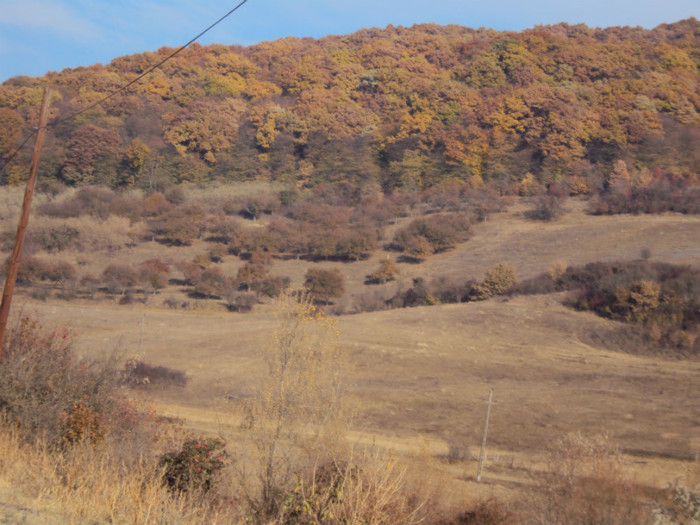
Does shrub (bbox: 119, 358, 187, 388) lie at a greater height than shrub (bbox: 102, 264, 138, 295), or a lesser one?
lesser

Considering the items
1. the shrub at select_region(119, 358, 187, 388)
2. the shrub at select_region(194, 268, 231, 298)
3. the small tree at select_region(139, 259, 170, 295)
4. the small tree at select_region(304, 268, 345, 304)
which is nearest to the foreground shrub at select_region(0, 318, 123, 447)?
the shrub at select_region(119, 358, 187, 388)

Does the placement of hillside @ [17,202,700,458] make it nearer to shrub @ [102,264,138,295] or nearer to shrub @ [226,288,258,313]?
shrub @ [226,288,258,313]

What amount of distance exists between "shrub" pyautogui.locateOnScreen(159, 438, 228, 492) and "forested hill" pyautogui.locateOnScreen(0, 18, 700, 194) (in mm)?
55072

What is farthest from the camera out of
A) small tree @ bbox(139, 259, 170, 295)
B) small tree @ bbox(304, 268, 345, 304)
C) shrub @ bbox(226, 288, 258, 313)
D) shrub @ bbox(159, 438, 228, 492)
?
small tree @ bbox(139, 259, 170, 295)

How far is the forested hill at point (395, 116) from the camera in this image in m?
60.9

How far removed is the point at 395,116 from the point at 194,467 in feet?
228

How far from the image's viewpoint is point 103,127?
70.8 metres

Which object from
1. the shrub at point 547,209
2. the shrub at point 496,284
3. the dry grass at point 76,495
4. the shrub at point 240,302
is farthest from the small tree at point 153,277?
the dry grass at point 76,495

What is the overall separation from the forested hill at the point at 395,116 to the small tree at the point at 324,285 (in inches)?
1089

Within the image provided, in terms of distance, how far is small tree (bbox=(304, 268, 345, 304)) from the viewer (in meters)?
39.0

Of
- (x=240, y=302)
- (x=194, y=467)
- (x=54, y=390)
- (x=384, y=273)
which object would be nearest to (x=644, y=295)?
(x=384, y=273)

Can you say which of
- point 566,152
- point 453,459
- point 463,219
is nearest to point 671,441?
point 453,459

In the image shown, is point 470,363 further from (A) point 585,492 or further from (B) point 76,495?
(B) point 76,495

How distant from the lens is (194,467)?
25.0 ft
